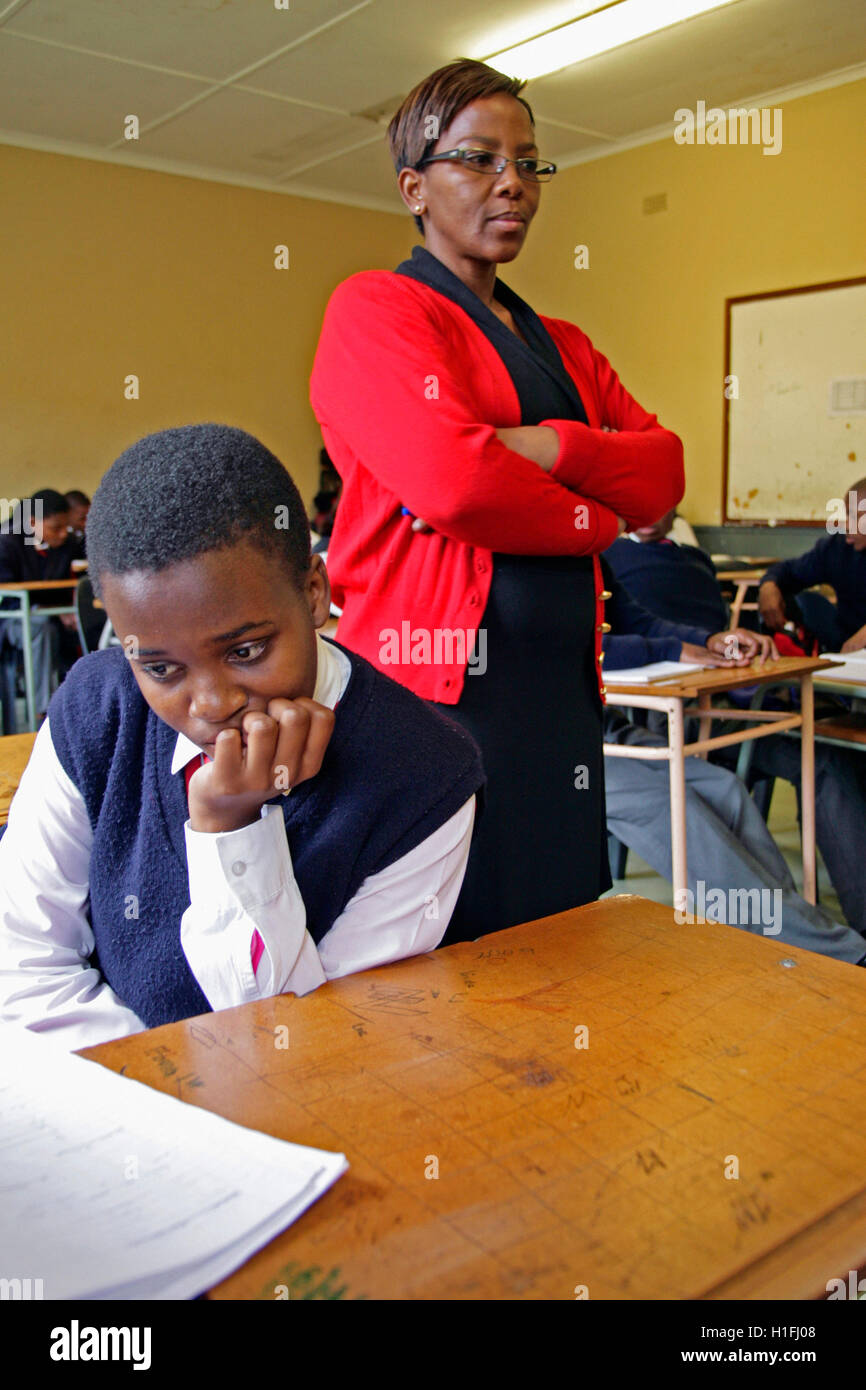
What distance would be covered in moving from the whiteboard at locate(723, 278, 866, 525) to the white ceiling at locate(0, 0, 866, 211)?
1118mm

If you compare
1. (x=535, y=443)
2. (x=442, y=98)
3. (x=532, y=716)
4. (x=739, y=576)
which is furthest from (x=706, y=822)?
(x=739, y=576)

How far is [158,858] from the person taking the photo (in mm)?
970

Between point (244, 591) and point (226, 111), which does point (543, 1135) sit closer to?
point (244, 591)

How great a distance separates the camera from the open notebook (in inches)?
21.0

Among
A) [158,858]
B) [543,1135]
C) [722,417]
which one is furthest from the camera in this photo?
[722,417]

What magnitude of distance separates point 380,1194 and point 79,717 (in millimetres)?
594

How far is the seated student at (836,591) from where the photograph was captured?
3576 mm

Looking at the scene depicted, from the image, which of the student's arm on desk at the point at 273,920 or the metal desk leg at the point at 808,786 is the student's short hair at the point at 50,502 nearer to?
the metal desk leg at the point at 808,786

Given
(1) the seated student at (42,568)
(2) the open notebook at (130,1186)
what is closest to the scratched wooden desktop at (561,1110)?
(2) the open notebook at (130,1186)

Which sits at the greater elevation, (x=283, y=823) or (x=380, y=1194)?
(x=283, y=823)

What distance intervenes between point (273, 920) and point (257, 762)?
A: 13 cm

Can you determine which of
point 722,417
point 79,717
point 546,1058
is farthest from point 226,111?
point 546,1058

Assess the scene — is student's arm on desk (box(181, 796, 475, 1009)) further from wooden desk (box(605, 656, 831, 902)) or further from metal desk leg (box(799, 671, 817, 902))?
metal desk leg (box(799, 671, 817, 902))

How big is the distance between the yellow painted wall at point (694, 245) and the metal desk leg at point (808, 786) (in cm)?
347
